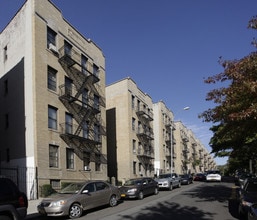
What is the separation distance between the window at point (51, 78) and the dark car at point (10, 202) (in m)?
17.1

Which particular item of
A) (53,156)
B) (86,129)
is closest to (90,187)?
(53,156)

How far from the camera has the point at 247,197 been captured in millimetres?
11961

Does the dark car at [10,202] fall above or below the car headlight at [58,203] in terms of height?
above

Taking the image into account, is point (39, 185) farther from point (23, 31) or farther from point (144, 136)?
point (144, 136)

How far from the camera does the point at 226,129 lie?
16.7m

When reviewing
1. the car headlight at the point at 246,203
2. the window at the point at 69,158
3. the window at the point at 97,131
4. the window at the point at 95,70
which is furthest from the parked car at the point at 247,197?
the window at the point at 95,70

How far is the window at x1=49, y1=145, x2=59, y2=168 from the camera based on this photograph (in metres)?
25.7

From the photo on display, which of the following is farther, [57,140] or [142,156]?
[142,156]

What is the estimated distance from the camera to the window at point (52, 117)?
2628 cm

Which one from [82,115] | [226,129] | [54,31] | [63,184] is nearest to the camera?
[226,129]

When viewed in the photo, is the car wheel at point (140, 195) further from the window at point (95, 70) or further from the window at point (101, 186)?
the window at point (95, 70)

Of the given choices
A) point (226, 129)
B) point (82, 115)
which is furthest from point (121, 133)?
point (226, 129)

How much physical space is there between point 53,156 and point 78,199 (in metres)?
11.8

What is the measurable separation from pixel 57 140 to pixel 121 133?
1820 cm
